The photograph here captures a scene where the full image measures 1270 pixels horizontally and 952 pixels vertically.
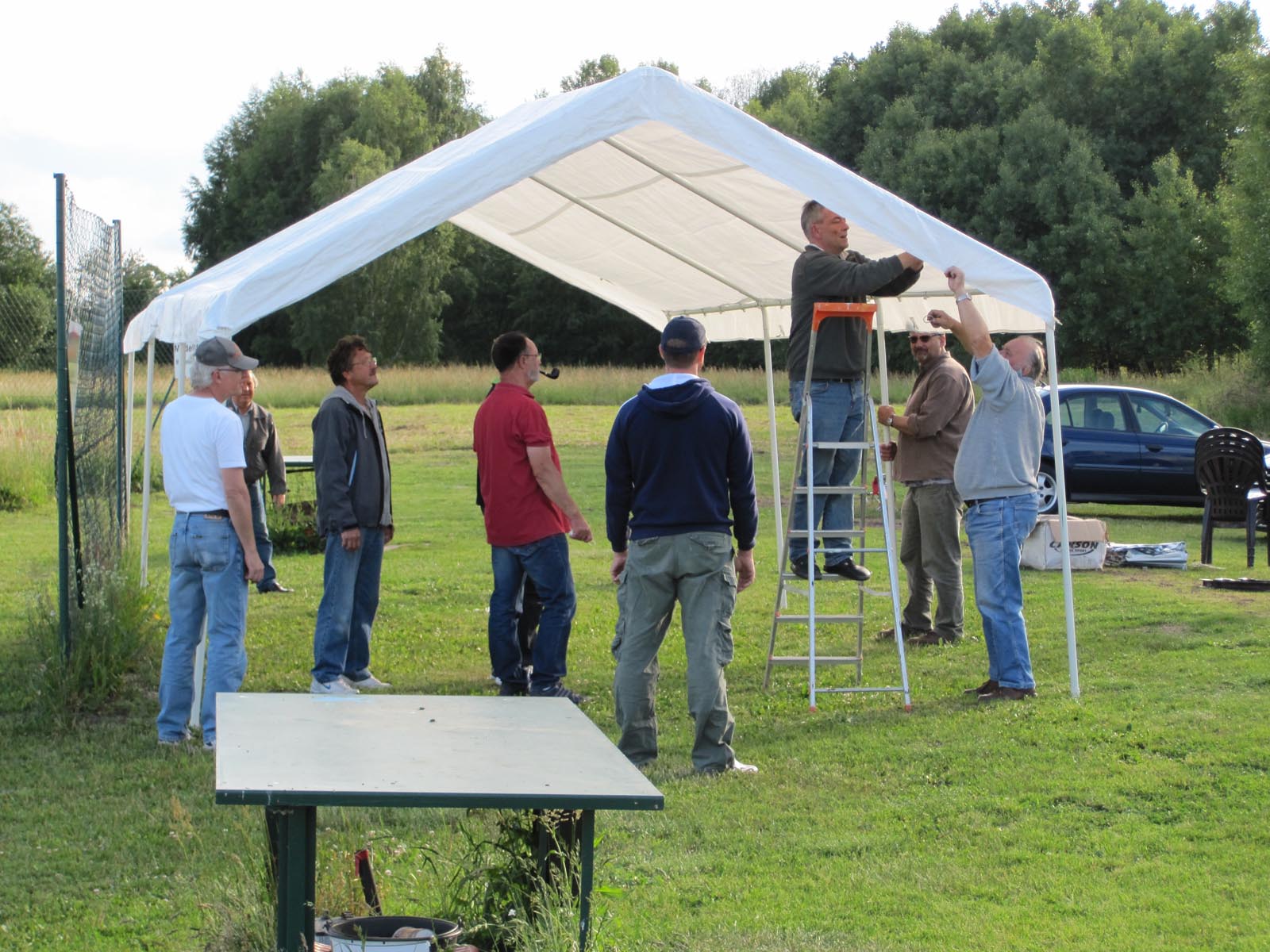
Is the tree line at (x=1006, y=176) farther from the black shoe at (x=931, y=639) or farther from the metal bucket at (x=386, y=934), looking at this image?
the metal bucket at (x=386, y=934)

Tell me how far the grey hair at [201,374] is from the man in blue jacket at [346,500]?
1.19 metres

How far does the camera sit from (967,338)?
24.4ft

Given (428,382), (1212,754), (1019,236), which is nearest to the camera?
(1212,754)

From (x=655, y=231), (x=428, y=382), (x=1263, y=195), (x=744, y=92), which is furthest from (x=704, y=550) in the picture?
(x=744, y=92)

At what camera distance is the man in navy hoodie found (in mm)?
6172

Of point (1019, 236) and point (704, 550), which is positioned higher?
point (1019, 236)

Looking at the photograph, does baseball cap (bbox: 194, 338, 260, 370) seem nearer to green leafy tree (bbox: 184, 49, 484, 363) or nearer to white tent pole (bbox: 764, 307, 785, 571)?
white tent pole (bbox: 764, 307, 785, 571)

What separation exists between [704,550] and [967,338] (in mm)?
2180

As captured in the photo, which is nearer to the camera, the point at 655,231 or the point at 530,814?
the point at 530,814

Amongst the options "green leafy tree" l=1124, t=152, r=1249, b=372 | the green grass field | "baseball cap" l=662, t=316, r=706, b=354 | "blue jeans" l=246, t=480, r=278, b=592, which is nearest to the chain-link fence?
"blue jeans" l=246, t=480, r=278, b=592

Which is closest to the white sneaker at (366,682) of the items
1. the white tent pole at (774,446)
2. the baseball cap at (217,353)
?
the baseball cap at (217,353)

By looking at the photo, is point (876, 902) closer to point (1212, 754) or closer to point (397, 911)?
point (397, 911)

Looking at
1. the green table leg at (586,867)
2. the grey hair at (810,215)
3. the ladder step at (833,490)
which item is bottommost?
the green table leg at (586,867)

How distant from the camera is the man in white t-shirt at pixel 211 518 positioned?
675cm
